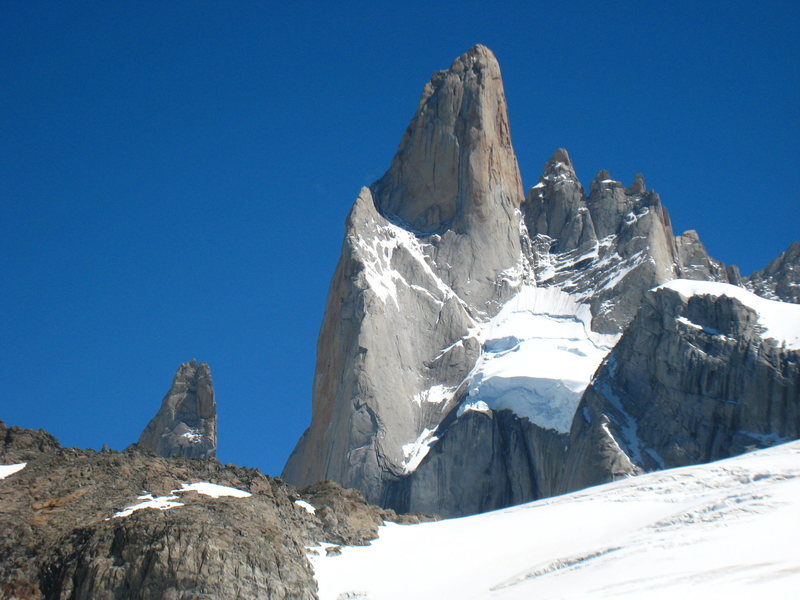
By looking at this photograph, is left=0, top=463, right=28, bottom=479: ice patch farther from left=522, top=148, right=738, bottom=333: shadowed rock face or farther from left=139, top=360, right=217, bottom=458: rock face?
left=522, top=148, right=738, bottom=333: shadowed rock face

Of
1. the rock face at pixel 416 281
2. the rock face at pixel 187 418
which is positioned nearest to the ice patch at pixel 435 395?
the rock face at pixel 416 281

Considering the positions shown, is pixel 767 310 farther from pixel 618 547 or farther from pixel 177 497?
pixel 177 497

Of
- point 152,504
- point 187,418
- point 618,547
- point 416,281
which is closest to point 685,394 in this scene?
point 416,281

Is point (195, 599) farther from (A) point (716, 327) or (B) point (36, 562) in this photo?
(A) point (716, 327)

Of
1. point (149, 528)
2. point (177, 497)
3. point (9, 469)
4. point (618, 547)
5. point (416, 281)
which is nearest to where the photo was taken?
point (149, 528)

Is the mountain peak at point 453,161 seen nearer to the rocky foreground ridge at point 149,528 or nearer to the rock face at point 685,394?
the rock face at point 685,394

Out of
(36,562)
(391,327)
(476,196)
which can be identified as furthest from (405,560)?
(476,196)

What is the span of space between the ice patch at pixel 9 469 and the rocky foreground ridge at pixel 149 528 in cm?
38

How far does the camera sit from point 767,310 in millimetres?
80125

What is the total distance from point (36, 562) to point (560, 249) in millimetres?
74244

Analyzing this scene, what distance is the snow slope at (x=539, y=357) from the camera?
3489 inches

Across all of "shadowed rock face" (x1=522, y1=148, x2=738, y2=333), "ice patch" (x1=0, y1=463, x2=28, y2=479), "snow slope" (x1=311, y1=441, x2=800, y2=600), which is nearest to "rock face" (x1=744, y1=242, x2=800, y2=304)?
"shadowed rock face" (x1=522, y1=148, x2=738, y2=333)

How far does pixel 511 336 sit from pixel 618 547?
54.5 metres

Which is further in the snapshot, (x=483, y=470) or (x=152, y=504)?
(x=483, y=470)
